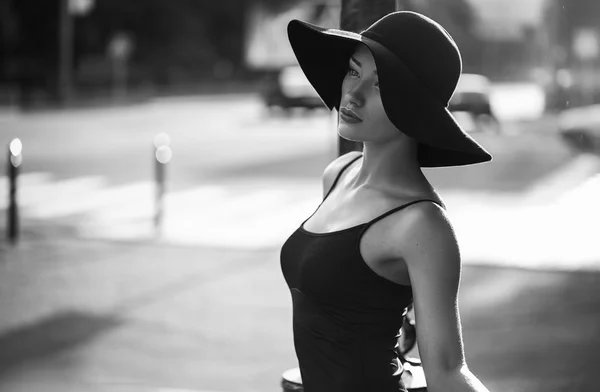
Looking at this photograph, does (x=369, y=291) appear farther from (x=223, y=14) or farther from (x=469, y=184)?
(x=223, y=14)

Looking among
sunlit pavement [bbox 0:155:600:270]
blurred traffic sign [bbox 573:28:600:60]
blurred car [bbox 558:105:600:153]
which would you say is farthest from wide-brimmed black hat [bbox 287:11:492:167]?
blurred traffic sign [bbox 573:28:600:60]

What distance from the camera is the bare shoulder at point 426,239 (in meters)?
1.88

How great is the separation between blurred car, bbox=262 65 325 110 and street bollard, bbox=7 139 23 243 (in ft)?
87.6

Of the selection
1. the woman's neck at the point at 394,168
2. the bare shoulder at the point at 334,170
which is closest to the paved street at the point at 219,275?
the bare shoulder at the point at 334,170

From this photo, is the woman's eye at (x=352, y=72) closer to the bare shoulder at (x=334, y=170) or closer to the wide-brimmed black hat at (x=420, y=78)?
the wide-brimmed black hat at (x=420, y=78)

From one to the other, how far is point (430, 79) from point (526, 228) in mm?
9414

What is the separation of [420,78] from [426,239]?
0.33 metres

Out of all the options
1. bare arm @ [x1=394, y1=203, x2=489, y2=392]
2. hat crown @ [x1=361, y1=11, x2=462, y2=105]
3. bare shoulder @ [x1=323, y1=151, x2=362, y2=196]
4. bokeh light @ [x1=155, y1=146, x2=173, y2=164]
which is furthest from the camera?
bokeh light @ [x1=155, y1=146, x2=173, y2=164]

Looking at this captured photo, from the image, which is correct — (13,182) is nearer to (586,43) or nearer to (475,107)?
(475,107)

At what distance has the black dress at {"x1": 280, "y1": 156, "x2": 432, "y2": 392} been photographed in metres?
2.01

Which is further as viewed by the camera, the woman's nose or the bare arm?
the woman's nose

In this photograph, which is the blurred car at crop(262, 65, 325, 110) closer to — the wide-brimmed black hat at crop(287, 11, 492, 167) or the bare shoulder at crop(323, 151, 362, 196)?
the bare shoulder at crop(323, 151, 362, 196)

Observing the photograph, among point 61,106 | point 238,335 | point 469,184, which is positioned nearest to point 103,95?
point 61,106

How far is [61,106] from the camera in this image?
37938 millimetres
